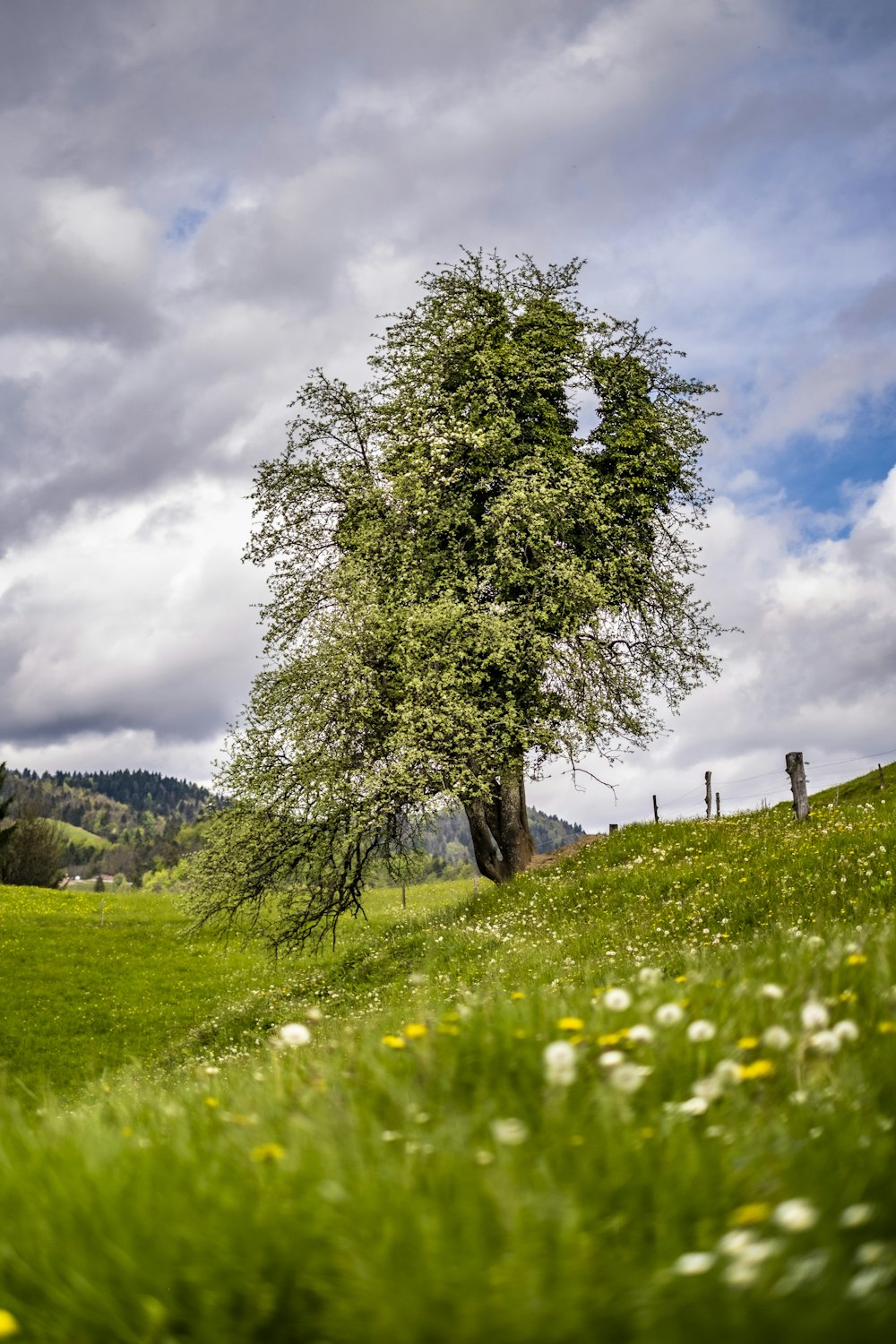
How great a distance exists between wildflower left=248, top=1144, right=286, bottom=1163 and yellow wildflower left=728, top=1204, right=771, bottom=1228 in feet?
4.49

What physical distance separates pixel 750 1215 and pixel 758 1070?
904 mm

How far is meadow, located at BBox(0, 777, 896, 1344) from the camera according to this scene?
199cm

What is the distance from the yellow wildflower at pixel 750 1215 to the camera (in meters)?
2.15

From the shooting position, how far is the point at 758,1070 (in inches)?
118

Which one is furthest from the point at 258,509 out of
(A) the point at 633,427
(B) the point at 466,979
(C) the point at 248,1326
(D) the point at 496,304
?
(C) the point at 248,1326

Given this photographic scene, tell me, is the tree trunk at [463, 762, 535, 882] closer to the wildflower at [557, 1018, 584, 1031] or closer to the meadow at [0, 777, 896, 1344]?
the meadow at [0, 777, 896, 1344]

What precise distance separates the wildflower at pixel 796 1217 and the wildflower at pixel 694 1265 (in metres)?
0.19

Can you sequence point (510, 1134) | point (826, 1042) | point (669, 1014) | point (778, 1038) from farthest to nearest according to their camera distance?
point (669, 1014) → point (778, 1038) → point (826, 1042) → point (510, 1134)

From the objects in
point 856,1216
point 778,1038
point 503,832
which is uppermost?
point 503,832

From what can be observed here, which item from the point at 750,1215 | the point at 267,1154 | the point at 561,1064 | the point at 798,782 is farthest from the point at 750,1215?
the point at 798,782

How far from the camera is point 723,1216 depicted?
2387 millimetres

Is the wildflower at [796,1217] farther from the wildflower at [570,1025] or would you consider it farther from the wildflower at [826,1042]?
the wildflower at [570,1025]

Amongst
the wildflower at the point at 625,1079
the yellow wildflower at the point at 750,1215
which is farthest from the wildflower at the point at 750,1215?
the wildflower at the point at 625,1079

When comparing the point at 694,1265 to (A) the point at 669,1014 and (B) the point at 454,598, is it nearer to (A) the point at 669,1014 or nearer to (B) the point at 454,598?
(A) the point at 669,1014
